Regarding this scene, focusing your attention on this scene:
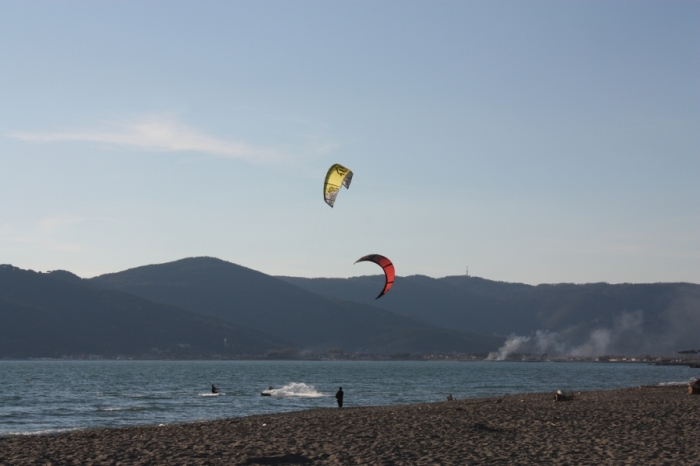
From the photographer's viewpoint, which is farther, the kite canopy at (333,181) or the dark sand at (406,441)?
the kite canopy at (333,181)

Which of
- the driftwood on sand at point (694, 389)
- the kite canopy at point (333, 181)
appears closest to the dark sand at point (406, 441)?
the kite canopy at point (333, 181)

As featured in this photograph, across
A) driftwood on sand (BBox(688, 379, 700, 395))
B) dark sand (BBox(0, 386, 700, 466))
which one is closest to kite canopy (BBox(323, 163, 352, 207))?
dark sand (BBox(0, 386, 700, 466))

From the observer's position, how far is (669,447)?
19891 millimetres

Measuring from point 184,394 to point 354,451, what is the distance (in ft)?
132

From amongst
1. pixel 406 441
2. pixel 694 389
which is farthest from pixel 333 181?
pixel 694 389

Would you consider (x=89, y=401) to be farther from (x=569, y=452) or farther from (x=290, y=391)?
(x=569, y=452)

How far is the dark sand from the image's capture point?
18750 millimetres

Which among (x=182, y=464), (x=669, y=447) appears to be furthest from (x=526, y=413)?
(x=182, y=464)

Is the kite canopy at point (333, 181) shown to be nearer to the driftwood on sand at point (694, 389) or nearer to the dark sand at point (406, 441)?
the dark sand at point (406, 441)

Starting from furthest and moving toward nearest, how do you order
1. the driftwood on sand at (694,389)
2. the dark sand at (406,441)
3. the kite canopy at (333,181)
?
1. the driftwood on sand at (694,389)
2. the kite canopy at (333,181)
3. the dark sand at (406,441)

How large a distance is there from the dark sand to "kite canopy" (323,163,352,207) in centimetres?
910

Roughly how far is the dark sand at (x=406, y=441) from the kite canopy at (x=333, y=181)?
910 cm

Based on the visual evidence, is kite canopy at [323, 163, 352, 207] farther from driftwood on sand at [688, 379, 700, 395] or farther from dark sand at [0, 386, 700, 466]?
driftwood on sand at [688, 379, 700, 395]

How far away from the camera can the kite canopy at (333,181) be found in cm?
3309
